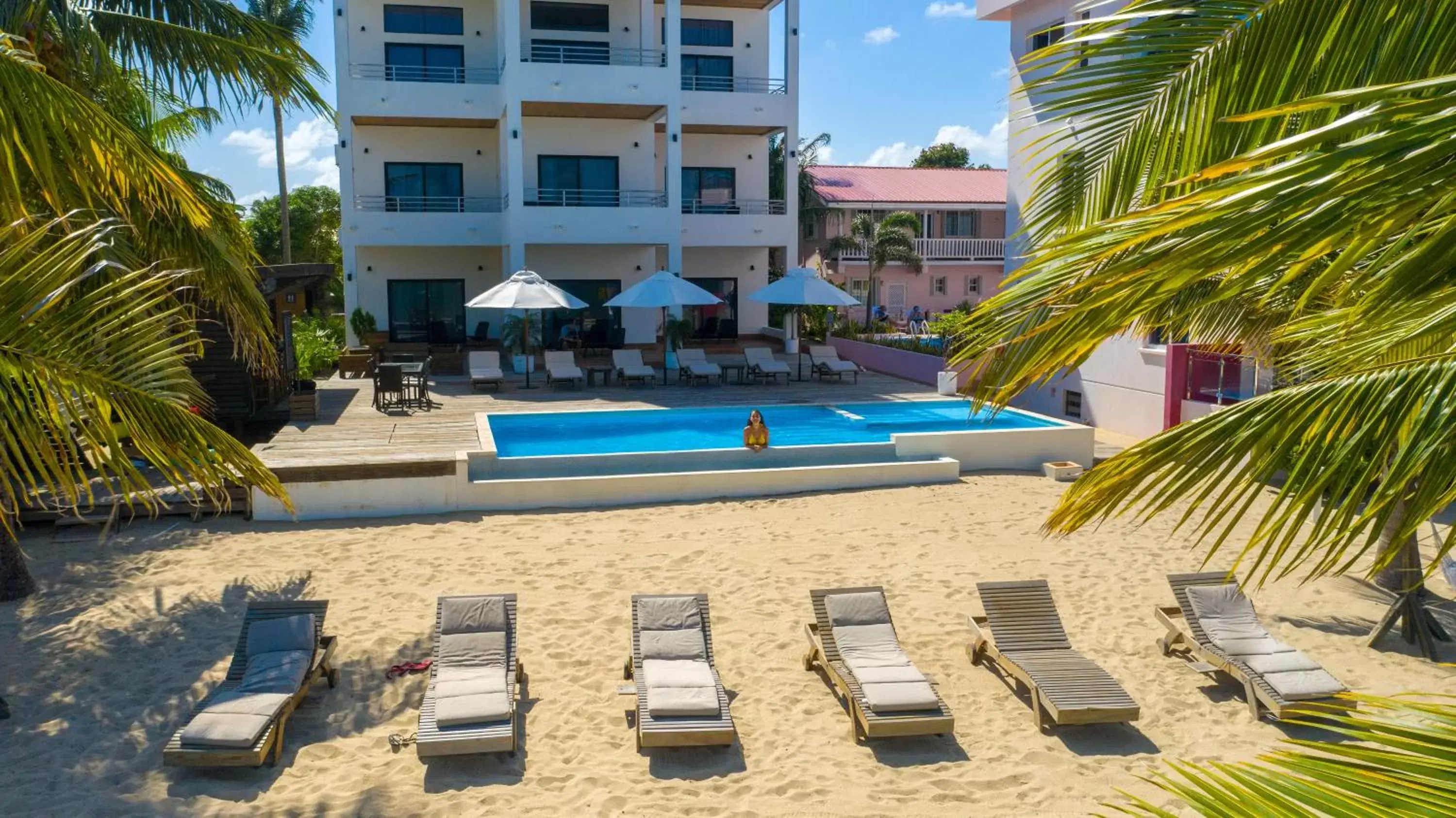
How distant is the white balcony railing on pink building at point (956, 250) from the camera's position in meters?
40.1

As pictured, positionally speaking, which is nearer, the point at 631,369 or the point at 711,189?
the point at 631,369

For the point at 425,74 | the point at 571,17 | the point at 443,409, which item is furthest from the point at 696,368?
the point at 425,74

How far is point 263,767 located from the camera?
718 centimetres

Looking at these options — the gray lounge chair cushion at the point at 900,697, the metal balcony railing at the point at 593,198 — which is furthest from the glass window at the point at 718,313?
the gray lounge chair cushion at the point at 900,697

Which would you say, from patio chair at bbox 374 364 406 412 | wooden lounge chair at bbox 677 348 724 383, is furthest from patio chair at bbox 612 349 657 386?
patio chair at bbox 374 364 406 412

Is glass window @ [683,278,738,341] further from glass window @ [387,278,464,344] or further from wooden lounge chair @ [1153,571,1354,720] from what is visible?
wooden lounge chair @ [1153,571,1354,720]

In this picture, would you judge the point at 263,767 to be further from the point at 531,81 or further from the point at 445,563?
the point at 531,81

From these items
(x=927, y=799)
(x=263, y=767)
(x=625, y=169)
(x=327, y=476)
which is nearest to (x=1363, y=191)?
(x=927, y=799)

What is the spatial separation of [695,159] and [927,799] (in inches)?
1039

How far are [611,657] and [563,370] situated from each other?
46.7 feet

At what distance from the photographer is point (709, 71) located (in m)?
31.8

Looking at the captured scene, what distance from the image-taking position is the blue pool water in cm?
1809

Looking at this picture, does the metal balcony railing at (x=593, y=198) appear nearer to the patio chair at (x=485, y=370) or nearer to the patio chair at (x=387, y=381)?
the patio chair at (x=485, y=370)

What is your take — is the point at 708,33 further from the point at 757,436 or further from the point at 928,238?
the point at 757,436
